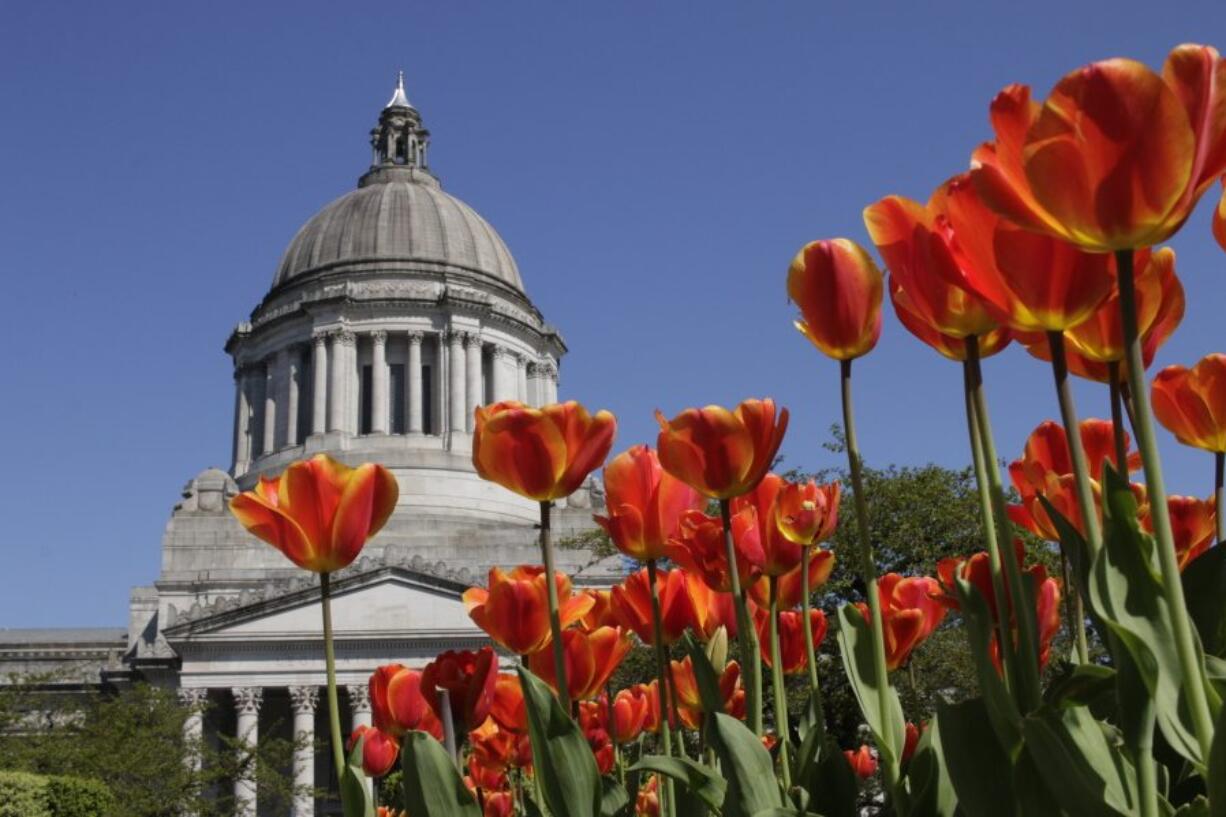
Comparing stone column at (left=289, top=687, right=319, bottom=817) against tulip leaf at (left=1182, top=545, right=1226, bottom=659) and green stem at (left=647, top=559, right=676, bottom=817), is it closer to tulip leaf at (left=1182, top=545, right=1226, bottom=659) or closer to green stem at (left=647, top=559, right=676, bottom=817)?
green stem at (left=647, top=559, right=676, bottom=817)

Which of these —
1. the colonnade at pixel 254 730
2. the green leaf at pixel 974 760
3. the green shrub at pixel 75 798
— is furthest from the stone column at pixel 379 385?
the green leaf at pixel 974 760

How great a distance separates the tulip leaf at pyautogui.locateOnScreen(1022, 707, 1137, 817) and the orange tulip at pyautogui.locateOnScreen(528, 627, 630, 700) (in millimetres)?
1768

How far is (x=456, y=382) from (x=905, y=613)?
63478 mm

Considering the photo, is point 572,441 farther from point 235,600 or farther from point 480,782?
point 235,600

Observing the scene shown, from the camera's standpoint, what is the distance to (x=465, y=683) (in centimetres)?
359

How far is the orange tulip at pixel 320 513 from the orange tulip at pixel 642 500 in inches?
27.4

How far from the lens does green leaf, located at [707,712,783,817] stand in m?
2.75

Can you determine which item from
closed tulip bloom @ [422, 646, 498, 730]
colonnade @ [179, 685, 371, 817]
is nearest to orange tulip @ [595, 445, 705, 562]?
closed tulip bloom @ [422, 646, 498, 730]

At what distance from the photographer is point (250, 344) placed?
72250 mm

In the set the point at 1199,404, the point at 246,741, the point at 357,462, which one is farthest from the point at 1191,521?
the point at 357,462

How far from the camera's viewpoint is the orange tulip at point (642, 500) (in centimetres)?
363

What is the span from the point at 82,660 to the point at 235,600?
1966 centimetres

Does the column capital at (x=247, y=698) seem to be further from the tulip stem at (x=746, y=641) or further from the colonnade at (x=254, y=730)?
the tulip stem at (x=746, y=641)

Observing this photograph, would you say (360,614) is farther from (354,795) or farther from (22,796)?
(354,795)
